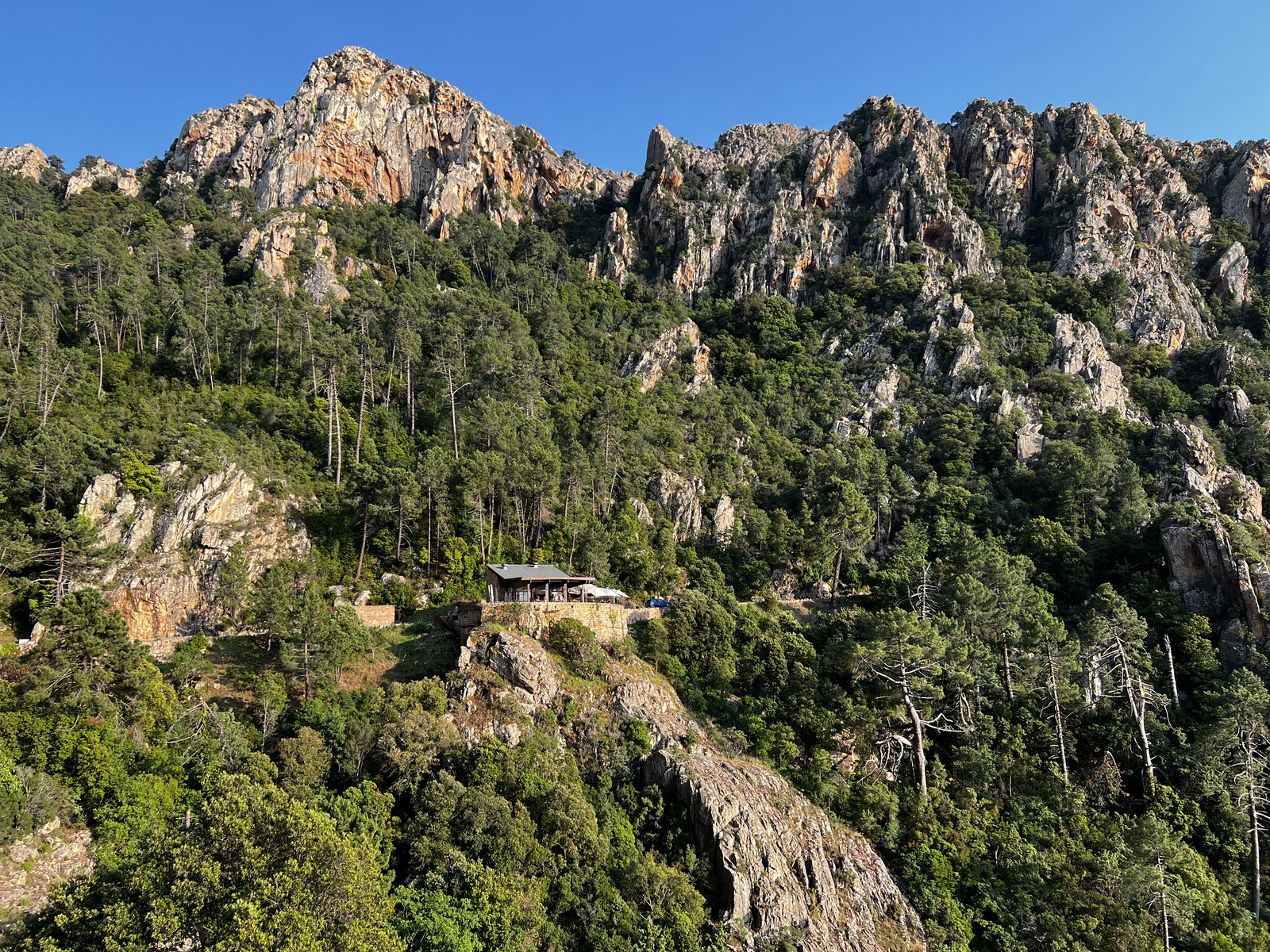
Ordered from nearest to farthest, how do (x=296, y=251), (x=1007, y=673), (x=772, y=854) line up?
(x=772, y=854), (x=1007, y=673), (x=296, y=251)

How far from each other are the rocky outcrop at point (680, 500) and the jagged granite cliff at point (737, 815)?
25.2 meters

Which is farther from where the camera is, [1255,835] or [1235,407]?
[1235,407]

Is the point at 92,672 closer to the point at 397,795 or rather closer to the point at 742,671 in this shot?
the point at 397,795

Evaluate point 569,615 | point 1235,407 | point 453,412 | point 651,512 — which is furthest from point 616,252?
point 1235,407

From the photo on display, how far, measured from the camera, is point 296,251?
83.7 meters

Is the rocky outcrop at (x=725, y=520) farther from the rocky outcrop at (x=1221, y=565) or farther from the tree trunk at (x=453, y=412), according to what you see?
the rocky outcrop at (x=1221, y=565)

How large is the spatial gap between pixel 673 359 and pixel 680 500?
32.0 metres

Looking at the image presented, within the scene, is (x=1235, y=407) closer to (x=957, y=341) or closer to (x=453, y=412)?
(x=957, y=341)

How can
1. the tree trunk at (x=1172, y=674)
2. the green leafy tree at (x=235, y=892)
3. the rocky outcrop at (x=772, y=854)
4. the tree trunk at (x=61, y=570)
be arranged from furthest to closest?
the tree trunk at (x=1172, y=674)
the tree trunk at (x=61, y=570)
the rocky outcrop at (x=772, y=854)
the green leafy tree at (x=235, y=892)

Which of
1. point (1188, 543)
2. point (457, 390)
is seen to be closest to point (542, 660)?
point (457, 390)

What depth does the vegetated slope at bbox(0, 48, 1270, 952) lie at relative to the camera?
91.0 feet

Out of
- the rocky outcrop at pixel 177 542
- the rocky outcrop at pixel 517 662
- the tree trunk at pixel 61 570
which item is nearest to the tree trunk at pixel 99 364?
the rocky outcrop at pixel 177 542

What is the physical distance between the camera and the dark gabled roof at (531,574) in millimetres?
41594

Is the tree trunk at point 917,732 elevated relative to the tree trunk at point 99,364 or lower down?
lower down
